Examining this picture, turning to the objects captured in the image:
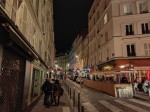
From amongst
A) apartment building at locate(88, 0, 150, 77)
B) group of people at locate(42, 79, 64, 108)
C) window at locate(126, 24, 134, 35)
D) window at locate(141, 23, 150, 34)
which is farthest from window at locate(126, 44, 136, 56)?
group of people at locate(42, 79, 64, 108)

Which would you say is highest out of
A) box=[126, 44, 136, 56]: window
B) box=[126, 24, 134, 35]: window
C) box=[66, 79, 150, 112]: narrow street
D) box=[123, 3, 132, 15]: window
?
box=[123, 3, 132, 15]: window

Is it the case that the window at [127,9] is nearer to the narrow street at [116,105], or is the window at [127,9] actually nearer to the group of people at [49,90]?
the narrow street at [116,105]

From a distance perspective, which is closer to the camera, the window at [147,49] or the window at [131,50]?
the window at [147,49]

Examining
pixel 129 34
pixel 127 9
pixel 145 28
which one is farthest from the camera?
pixel 127 9

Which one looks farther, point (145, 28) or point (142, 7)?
point (142, 7)

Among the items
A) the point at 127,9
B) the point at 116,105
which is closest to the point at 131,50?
the point at 127,9

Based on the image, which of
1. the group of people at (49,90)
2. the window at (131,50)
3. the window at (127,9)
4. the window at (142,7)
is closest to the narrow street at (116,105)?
the group of people at (49,90)

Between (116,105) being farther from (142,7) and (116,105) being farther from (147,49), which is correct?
(142,7)

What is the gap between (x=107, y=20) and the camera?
84.5ft

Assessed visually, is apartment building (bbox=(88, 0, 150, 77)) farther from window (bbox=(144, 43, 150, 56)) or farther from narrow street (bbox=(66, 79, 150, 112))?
narrow street (bbox=(66, 79, 150, 112))

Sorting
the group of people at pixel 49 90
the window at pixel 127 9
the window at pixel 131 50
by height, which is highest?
the window at pixel 127 9

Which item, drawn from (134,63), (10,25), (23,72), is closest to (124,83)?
(134,63)

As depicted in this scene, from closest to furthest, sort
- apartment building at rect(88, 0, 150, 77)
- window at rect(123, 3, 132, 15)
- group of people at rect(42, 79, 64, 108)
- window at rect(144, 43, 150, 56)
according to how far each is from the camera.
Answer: group of people at rect(42, 79, 64, 108)
window at rect(144, 43, 150, 56)
apartment building at rect(88, 0, 150, 77)
window at rect(123, 3, 132, 15)

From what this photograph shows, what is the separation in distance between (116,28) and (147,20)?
4473 millimetres
